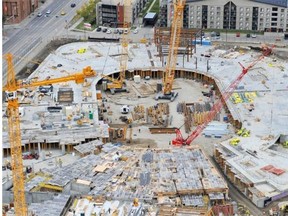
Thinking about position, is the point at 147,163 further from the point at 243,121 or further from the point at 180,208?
the point at 243,121

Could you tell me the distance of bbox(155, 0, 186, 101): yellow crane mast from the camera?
77019mm

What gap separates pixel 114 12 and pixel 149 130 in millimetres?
41291

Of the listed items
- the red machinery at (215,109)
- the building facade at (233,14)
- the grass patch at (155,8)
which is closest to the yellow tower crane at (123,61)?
the building facade at (233,14)

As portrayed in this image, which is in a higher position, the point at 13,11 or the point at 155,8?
the point at 155,8

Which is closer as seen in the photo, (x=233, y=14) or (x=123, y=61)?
(x=123, y=61)

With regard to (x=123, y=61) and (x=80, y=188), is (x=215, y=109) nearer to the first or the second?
(x=123, y=61)

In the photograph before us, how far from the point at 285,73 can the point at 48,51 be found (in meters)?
35.7

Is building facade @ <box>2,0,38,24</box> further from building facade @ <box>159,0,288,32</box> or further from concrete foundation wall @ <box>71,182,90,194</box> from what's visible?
concrete foundation wall @ <box>71,182,90,194</box>

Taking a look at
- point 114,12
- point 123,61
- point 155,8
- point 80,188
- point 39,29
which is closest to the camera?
point 80,188

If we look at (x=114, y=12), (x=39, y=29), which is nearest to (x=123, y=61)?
(x=114, y=12)

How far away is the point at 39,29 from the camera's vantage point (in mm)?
102750

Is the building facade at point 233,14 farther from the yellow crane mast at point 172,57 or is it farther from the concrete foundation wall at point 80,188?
the concrete foundation wall at point 80,188

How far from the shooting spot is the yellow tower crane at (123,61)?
261 ft

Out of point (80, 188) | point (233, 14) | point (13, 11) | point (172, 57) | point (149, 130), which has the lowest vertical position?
point (80, 188)
